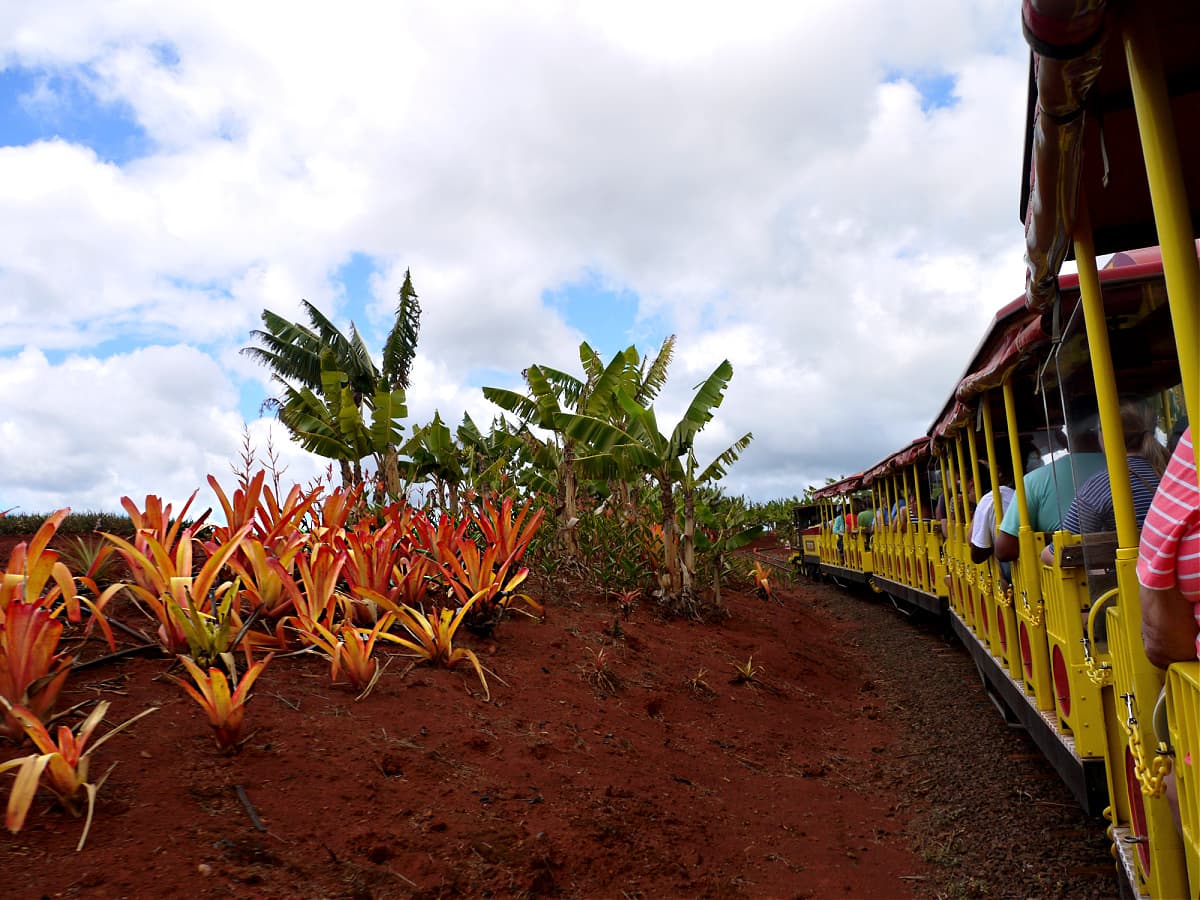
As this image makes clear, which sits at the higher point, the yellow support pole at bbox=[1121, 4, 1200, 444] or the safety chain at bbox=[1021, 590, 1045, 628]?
the yellow support pole at bbox=[1121, 4, 1200, 444]

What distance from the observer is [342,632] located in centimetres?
444

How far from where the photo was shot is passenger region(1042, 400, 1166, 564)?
9.20 ft

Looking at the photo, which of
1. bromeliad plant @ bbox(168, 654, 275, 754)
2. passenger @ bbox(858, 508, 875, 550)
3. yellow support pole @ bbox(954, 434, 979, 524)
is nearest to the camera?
bromeliad plant @ bbox(168, 654, 275, 754)

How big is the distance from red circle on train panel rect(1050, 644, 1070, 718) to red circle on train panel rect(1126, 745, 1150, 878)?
3.22 feet

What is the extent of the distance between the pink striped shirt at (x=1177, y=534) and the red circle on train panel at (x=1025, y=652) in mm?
3251

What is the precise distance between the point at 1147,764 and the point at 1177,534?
Answer: 102 centimetres

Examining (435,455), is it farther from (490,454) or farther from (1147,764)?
(1147,764)

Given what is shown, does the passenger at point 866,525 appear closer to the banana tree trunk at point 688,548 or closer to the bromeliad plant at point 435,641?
the banana tree trunk at point 688,548

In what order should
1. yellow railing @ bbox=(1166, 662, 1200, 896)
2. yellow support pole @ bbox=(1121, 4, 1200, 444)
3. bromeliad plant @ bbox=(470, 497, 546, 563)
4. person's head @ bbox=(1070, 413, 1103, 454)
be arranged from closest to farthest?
yellow support pole @ bbox=(1121, 4, 1200, 444) < yellow railing @ bbox=(1166, 662, 1200, 896) < person's head @ bbox=(1070, 413, 1103, 454) < bromeliad plant @ bbox=(470, 497, 546, 563)

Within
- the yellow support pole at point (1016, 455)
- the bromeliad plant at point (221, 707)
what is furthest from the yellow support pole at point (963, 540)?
the bromeliad plant at point (221, 707)

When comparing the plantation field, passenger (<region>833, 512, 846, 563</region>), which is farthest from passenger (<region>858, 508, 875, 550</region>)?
the plantation field

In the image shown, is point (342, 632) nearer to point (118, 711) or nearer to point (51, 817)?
point (118, 711)

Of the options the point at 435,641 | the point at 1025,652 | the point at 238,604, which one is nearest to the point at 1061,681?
the point at 1025,652

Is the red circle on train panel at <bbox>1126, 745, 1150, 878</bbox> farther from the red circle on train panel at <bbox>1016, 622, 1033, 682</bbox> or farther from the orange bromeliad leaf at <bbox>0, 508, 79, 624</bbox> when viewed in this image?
the orange bromeliad leaf at <bbox>0, 508, 79, 624</bbox>
